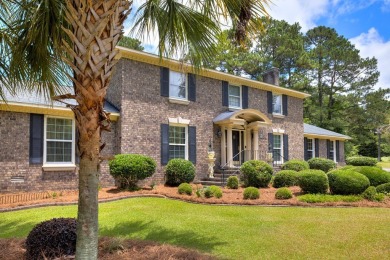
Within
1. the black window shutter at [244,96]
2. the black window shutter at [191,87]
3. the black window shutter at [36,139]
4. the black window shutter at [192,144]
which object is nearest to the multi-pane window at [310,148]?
the black window shutter at [244,96]

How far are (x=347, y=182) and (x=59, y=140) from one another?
10902mm

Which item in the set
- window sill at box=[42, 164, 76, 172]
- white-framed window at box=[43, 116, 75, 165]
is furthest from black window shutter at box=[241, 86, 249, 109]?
window sill at box=[42, 164, 76, 172]

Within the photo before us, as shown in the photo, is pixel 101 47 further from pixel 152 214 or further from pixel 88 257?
pixel 152 214

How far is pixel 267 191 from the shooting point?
12.4 meters

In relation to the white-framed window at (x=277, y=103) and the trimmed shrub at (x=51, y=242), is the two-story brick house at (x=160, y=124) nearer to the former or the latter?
the white-framed window at (x=277, y=103)

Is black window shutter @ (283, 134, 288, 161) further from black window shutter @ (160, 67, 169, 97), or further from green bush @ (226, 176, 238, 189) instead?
black window shutter @ (160, 67, 169, 97)

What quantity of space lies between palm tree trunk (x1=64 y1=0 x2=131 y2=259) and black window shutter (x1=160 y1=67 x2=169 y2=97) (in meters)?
10.9

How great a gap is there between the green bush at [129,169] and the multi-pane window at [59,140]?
199cm

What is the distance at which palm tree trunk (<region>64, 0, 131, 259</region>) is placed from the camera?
141 inches

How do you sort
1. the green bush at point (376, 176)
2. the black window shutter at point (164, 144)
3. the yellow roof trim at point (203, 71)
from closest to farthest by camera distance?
the green bush at point (376, 176)
the yellow roof trim at point (203, 71)
the black window shutter at point (164, 144)

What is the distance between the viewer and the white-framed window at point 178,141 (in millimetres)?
15016

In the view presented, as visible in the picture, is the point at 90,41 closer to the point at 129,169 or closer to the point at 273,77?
the point at 129,169

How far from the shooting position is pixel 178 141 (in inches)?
603

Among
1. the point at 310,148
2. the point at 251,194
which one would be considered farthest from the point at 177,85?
the point at 310,148
